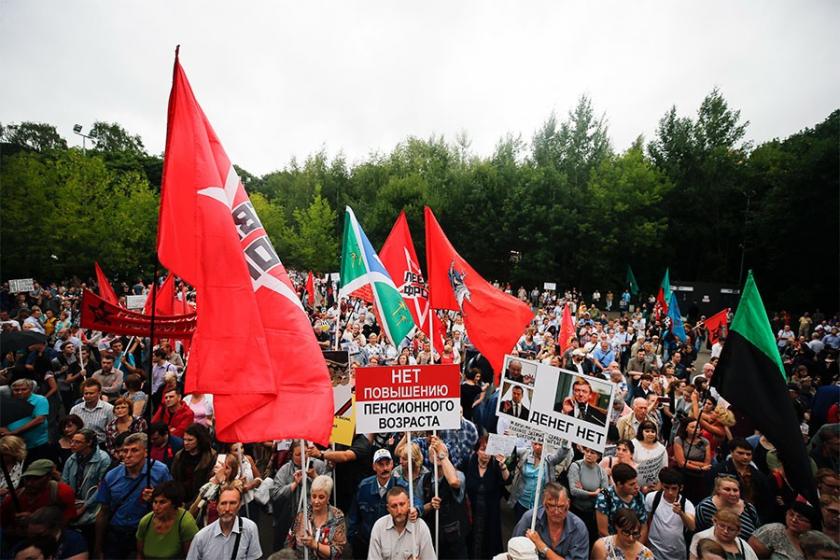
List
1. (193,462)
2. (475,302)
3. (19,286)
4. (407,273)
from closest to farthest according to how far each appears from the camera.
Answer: (193,462) < (475,302) < (407,273) < (19,286)

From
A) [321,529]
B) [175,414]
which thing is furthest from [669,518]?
[175,414]

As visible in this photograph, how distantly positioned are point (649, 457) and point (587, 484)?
2.94 feet

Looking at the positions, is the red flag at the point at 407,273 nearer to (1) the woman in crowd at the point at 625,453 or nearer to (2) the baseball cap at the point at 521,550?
(1) the woman in crowd at the point at 625,453

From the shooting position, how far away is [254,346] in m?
3.96

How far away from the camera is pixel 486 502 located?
5258mm

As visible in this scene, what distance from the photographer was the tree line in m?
28.6

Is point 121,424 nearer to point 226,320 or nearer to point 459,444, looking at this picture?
point 226,320

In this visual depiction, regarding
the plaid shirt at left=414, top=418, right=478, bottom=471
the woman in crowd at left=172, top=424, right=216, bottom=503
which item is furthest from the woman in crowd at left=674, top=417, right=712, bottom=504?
the woman in crowd at left=172, top=424, right=216, bottom=503

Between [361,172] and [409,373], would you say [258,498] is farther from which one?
[361,172]

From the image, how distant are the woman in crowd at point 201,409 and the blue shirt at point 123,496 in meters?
2.00

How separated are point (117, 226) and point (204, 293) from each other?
3270 cm

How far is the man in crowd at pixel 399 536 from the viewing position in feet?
13.8

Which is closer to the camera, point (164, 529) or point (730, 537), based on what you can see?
point (730, 537)

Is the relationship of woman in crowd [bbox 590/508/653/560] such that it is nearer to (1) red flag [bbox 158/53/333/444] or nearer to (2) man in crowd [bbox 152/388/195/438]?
(1) red flag [bbox 158/53/333/444]
